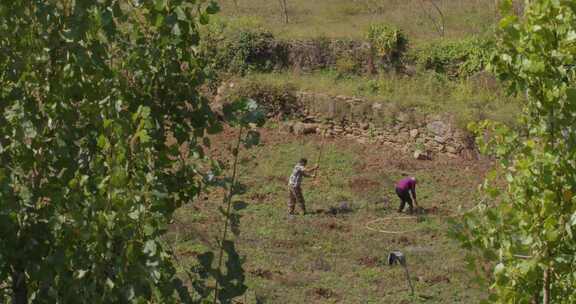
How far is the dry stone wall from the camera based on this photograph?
2297 cm

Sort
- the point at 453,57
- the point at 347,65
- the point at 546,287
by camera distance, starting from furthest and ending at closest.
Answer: the point at 347,65 → the point at 453,57 → the point at 546,287

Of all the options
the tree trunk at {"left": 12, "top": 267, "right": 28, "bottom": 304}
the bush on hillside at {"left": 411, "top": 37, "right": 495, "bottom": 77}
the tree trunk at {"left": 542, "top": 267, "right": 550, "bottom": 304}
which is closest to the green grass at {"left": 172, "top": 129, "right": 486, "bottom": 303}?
the bush on hillside at {"left": 411, "top": 37, "right": 495, "bottom": 77}

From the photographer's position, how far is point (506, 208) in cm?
558

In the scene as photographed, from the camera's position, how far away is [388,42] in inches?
1025

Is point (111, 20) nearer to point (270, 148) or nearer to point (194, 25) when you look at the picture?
point (194, 25)

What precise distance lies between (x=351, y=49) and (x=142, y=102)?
72.7ft

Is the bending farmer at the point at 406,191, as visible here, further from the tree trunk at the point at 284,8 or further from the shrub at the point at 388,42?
the tree trunk at the point at 284,8

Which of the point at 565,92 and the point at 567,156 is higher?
the point at 565,92

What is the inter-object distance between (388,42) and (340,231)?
30.1 feet

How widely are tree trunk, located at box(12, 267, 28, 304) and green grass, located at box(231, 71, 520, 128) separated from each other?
17.9 metres

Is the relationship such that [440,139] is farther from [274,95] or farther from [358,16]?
[358,16]

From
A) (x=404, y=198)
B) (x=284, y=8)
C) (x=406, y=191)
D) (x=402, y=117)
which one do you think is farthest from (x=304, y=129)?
(x=284, y=8)

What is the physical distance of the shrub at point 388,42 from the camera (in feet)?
85.7

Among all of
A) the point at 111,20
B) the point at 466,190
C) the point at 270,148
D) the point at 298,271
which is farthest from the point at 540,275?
the point at 270,148
